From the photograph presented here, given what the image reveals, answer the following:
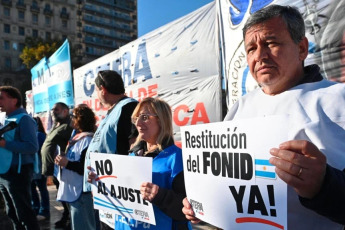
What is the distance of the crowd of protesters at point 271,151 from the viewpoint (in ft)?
2.63

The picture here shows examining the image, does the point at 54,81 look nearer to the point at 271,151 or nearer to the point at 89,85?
the point at 89,85

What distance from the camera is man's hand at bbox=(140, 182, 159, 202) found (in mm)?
1582

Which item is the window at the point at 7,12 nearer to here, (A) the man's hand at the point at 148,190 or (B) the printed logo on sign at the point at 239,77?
(B) the printed logo on sign at the point at 239,77

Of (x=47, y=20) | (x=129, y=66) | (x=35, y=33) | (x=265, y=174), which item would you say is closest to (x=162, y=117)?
(x=265, y=174)

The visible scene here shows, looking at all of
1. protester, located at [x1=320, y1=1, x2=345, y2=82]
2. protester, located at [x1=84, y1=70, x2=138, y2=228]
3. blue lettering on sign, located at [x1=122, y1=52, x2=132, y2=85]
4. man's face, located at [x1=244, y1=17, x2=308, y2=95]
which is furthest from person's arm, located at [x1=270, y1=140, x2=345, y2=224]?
blue lettering on sign, located at [x1=122, y1=52, x2=132, y2=85]

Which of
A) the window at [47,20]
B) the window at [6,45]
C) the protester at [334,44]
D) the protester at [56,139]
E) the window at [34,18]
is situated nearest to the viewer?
the protester at [334,44]

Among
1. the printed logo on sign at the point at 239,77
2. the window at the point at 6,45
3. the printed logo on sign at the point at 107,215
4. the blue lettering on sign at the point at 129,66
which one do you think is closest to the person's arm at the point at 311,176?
the printed logo on sign at the point at 107,215

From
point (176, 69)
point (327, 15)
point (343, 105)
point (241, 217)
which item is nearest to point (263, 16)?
point (343, 105)

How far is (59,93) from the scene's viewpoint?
620 centimetres

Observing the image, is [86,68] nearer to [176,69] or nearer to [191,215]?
[176,69]

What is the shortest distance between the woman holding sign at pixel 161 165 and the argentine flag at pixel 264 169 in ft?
2.48

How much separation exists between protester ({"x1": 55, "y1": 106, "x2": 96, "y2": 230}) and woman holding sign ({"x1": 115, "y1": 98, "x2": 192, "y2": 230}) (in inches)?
34.3

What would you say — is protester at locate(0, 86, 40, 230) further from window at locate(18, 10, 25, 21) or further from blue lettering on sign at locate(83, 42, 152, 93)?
window at locate(18, 10, 25, 21)

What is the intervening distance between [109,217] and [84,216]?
2.59ft
